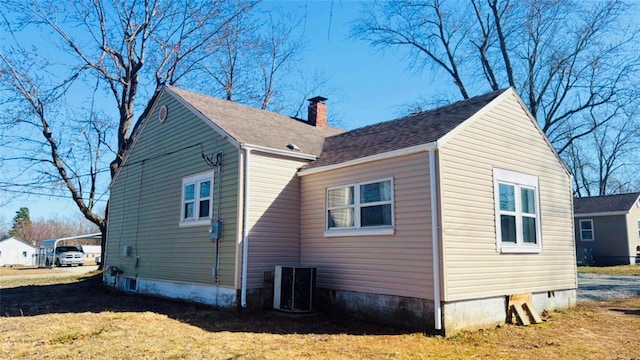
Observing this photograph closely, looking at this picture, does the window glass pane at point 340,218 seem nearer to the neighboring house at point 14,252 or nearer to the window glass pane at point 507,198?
the window glass pane at point 507,198

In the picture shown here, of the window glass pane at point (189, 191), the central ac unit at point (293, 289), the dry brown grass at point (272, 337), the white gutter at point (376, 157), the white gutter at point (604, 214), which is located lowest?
the dry brown grass at point (272, 337)

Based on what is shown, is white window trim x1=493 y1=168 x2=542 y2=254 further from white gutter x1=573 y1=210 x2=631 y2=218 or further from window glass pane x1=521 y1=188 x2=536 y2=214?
white gutter x1=573 y1=210 x2=631 y2=218

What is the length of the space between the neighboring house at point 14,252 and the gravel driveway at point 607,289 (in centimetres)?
5537

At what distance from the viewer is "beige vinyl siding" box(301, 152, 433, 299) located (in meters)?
8.36

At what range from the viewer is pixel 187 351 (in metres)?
6.74

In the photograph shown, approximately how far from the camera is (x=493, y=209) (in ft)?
30.6

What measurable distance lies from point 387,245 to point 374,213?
0.82 metres

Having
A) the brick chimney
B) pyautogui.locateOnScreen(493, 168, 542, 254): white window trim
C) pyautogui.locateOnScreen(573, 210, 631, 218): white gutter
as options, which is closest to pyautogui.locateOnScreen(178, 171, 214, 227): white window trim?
the brick chimney

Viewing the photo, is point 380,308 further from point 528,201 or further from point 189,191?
point 189,191

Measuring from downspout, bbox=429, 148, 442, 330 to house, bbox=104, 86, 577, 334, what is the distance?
0.7 inches

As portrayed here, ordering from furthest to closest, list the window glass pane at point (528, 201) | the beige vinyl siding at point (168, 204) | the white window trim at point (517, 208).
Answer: the beige vinyl siding at point (168, 204) < the window glass pane at point (528, 201) < the white window trim at point (517, 208)

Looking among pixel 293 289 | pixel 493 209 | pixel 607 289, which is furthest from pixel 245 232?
pixel 607 289

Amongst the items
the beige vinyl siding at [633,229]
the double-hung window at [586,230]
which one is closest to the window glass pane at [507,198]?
the beige vinyl siding at [633,229]

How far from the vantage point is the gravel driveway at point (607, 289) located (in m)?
13.5
